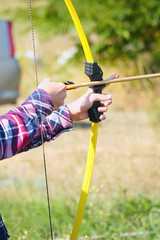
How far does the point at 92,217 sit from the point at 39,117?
1501mm

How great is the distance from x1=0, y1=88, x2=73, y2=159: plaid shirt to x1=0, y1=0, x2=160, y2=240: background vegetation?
34 cm

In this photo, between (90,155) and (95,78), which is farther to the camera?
(90,155)

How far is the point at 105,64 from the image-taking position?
7219 millimetres

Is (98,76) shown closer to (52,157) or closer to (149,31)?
(52,157)

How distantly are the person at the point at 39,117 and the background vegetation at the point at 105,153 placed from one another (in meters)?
0.30

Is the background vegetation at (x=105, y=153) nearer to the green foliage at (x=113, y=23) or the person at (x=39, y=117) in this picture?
the green foliage at (x=113, y=23)

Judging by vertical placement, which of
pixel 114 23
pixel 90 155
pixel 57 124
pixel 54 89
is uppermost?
pixel 114 23

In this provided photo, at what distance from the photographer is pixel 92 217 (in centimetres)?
278

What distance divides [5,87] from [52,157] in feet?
5.40

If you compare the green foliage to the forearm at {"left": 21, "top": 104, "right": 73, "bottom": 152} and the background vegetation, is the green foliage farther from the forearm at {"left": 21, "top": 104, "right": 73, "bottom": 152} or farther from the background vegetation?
the forearm at {"left": 21, "top": 104, "right": 73, "bottom": 152}

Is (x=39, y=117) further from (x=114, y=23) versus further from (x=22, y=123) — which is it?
(x=114, y=23)

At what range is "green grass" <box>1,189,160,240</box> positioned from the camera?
244 cm

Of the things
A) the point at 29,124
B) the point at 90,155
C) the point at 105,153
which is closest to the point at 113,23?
the point at 105,153

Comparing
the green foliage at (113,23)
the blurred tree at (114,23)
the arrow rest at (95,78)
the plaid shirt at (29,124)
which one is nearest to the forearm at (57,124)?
the plaid shirt at (29,124)
